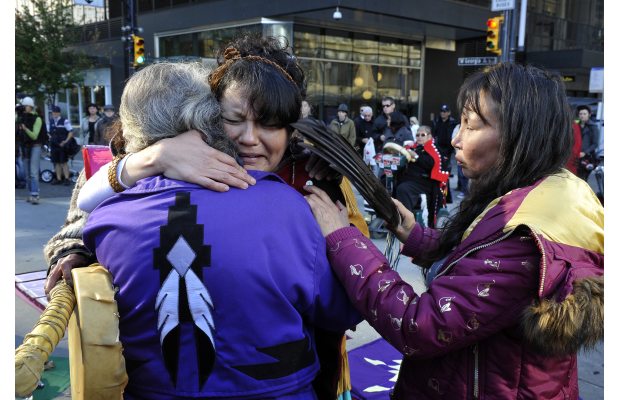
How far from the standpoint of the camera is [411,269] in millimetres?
5656

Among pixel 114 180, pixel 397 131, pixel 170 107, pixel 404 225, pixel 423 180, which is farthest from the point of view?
pixel 397 131

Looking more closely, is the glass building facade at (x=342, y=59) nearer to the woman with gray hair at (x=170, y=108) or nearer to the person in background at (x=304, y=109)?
the person in background at (x=304, y=109)

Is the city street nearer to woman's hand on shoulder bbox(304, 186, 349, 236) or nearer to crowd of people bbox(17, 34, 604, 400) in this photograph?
crowd of people bbox(17, 34, 604, 400)

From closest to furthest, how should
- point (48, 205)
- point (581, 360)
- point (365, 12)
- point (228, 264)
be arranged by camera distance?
point (228, 264) < point (581, 360) < point (48, 205) < point (365, 12)

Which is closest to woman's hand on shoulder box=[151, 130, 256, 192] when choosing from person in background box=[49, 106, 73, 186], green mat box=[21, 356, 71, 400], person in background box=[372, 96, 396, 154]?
green mat box=[21, 356, 71, 400]

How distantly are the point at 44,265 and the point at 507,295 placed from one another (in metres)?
5.47

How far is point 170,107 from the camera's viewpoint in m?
1.40

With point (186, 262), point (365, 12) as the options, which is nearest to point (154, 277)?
point (186, 262)

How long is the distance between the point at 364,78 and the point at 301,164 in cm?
1910

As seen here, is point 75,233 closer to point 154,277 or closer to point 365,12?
point 154,277

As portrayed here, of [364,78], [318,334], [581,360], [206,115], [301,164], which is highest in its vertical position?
[364,78]

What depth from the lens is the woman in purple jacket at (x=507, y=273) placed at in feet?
4.09

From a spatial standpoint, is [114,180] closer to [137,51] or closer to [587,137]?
[587,137]

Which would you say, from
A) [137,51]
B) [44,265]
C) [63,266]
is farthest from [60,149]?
[63,266]
